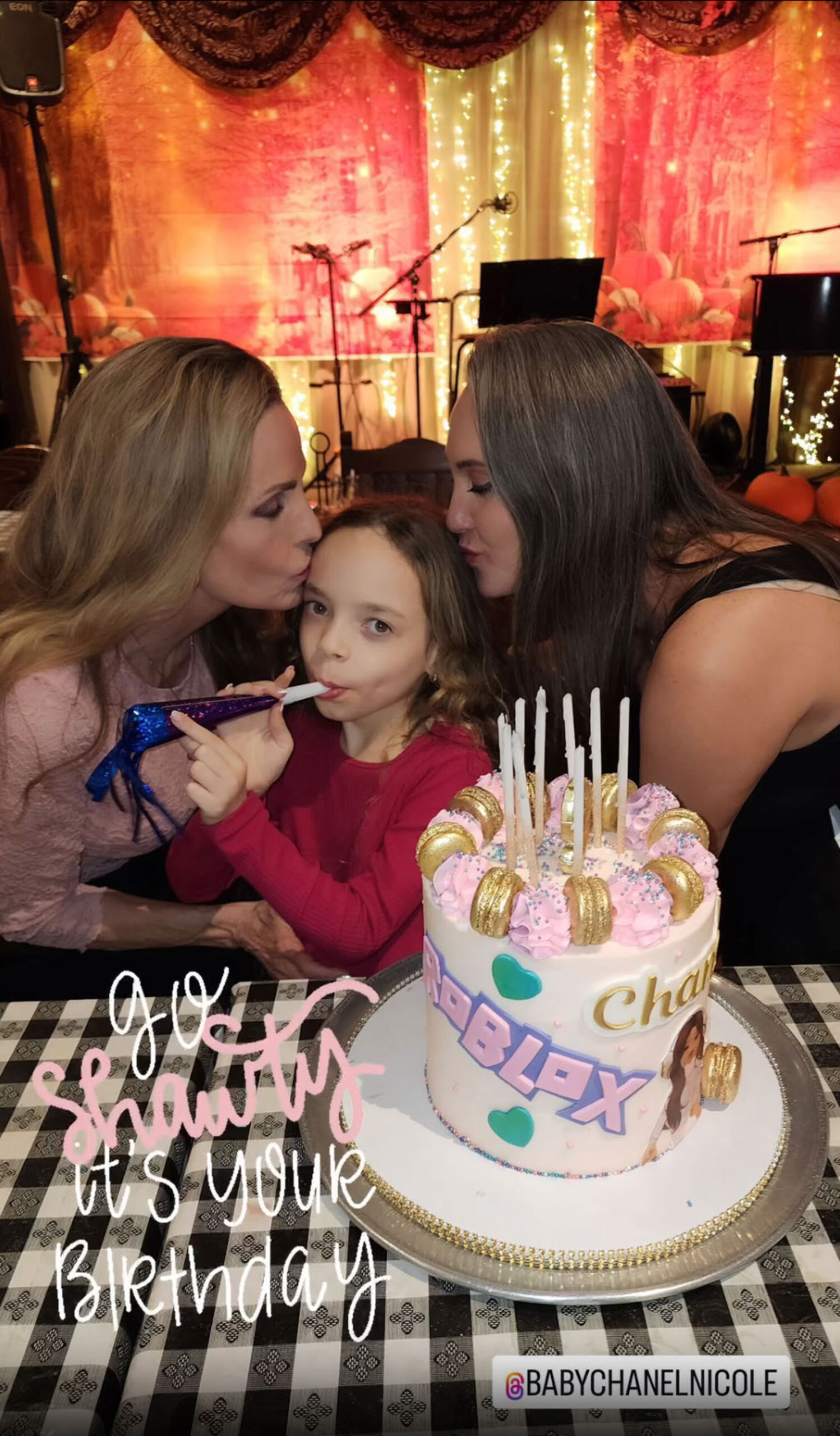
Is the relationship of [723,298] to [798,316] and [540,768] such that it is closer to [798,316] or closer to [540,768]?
[798,316]

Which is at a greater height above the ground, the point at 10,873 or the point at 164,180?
the point at 164,180

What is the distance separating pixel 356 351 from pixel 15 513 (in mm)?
4267

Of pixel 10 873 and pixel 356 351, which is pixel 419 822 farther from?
pixel 356 351

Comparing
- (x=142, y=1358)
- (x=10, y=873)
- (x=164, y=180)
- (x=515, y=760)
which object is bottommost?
(x=10, y=873)

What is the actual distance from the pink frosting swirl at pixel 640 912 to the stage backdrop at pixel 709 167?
19.3 ft

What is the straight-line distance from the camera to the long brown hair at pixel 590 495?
4.80 feet

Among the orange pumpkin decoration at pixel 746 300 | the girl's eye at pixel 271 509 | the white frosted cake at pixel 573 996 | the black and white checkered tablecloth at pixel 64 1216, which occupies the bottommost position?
the black and white checkered tablecloth at pixel 64 1216

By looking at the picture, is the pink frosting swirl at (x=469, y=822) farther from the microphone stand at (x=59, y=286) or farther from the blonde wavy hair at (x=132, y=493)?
the microphone stand at (x=59, y=286)

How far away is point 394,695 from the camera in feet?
4.97

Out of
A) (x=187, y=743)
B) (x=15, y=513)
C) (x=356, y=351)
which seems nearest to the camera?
(x=187, y=743)

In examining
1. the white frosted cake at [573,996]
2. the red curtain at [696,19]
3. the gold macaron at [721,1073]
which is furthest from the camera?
the red curtain at [696,19]

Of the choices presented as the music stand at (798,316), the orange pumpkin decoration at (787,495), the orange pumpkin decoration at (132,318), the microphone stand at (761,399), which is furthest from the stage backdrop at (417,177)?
the orange pumpkin decoration at (787,495)

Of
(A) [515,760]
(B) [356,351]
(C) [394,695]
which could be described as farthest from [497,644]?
(B) [356,351]

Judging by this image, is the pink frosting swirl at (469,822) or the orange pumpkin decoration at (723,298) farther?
the orange pumpkin decoration at (723,298)
